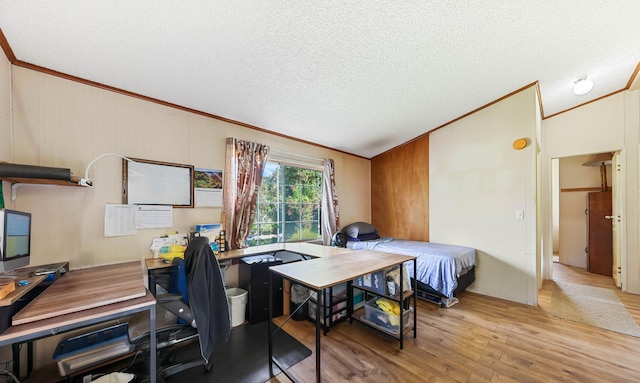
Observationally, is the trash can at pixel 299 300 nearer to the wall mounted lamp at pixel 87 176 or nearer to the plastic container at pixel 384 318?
the plastic container at pixel 384 318

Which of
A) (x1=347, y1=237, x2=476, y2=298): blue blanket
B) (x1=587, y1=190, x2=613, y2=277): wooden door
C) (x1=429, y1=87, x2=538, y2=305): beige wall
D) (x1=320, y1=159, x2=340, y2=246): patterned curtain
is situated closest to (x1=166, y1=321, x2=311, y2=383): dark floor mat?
(x1=347, y1=237, x2=476, y2=298): blue blanket

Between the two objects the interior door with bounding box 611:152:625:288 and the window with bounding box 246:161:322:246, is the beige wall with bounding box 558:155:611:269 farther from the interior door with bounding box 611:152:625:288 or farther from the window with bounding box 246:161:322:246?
the window with bounding box 246:161:322:246

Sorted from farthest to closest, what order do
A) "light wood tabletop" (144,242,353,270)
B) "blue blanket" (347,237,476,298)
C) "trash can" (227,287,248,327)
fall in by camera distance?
"blue blanket" (347,237,476,298) < "trash can" (227,287,248,327) < "light wood tabletop" (144,242,353,270)

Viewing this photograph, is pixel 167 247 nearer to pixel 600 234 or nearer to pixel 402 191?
pixel 402 191

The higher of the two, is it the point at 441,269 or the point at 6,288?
the point at 6,288

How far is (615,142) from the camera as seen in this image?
11.6 ft

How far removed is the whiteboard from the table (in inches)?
56.3

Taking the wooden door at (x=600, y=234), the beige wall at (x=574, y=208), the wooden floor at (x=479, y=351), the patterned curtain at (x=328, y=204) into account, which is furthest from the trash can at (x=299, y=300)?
the beige wall at (x=574, y=208)

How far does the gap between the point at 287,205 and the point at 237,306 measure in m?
1.61

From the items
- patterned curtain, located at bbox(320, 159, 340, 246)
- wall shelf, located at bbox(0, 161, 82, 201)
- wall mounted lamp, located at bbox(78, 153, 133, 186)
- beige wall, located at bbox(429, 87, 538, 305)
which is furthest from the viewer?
patterned curtain, located at bbox(320, 159, 340, 246)

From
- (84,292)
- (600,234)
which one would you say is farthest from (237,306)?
(600,234)

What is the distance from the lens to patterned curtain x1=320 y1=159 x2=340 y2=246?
13.5 feet

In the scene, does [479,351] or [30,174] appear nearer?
[30,174]

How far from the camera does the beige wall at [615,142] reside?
340 cm
